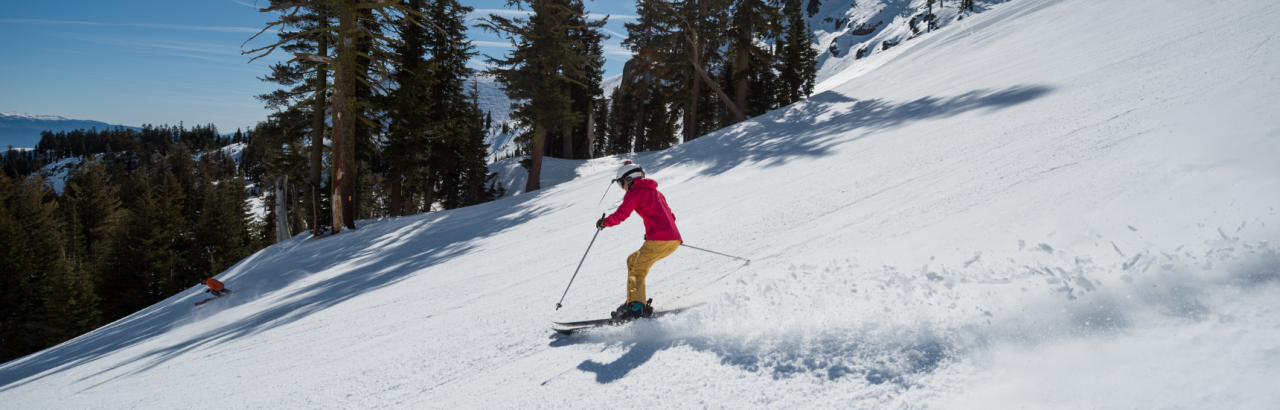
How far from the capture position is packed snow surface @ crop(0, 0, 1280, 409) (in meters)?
2.75

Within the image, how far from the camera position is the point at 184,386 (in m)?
5.73

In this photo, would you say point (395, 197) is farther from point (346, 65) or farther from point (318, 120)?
point (346, 65)

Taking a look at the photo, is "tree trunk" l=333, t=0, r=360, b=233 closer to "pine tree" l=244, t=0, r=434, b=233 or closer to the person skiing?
"pine tree" l=244, t=0, r=434, b=233

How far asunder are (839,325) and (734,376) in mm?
891

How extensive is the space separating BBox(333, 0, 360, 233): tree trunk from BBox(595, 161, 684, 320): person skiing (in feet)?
45.9

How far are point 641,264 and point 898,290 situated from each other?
7.13ft

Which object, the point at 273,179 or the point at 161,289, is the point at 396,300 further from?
the point at 161,289

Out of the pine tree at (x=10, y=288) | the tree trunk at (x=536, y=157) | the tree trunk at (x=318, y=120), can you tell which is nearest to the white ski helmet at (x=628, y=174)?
the tree trunk at (x=318, y=120)

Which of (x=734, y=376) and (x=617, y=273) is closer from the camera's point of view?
(x=734, y=376)

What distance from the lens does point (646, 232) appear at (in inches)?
184

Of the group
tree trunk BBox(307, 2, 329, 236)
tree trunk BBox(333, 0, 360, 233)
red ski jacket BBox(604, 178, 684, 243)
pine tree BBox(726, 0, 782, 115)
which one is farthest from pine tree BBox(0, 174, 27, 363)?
red ski jacket BBox(604, 178, 684, 243)

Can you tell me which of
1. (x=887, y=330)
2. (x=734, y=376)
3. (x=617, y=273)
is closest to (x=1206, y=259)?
(x=887, y=330)

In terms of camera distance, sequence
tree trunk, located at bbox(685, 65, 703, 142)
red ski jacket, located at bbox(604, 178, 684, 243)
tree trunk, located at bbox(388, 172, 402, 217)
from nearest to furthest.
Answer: red ski jacket, located at bbox(604, 178, 684, 243)
tree trunk, located at bbox(388, 172, 402, 217)
tree trunk, located at bbox(685, 65, 703, 142)

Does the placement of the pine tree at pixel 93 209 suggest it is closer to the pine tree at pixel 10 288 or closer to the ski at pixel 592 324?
the pine tree at pixel 10 288
